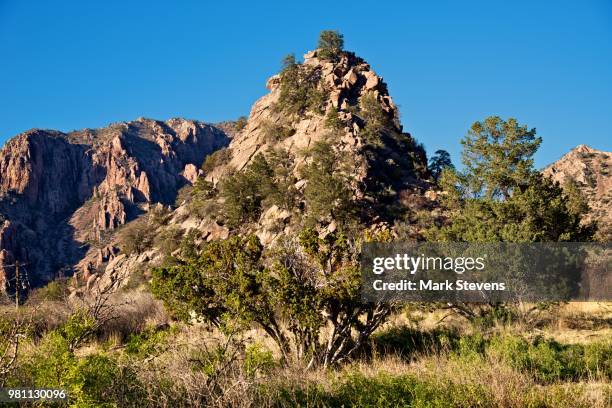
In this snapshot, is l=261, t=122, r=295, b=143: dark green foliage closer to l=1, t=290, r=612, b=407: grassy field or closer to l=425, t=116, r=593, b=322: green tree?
l=425, t=116, r=593, b=322: green tree

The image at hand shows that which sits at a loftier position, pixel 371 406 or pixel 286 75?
pixel 286 75

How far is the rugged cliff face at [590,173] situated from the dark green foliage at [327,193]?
872 inches

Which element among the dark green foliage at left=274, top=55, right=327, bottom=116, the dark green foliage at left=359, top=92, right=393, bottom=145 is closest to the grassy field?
the dark green foliage at left=359, top=92, right=393, bottom=145

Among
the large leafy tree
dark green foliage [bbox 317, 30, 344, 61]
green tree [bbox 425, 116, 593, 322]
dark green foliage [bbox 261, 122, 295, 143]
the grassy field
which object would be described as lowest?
the grassy field

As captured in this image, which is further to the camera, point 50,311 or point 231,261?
point 50,311

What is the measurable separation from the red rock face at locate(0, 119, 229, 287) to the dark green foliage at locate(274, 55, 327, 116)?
3399 inches

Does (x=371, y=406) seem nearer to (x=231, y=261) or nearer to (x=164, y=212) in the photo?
(x=231, y=261)

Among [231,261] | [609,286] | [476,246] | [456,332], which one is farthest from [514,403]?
[609,286]

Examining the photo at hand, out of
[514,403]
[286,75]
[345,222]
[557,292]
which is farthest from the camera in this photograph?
[286,75]

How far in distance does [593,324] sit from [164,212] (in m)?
57.0

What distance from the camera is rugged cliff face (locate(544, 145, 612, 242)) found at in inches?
1827

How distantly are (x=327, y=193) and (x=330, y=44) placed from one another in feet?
133

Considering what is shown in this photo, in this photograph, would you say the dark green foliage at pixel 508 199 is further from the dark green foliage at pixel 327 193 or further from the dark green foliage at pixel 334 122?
the dark green foliage at pixel 334 122

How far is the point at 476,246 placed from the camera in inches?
802
